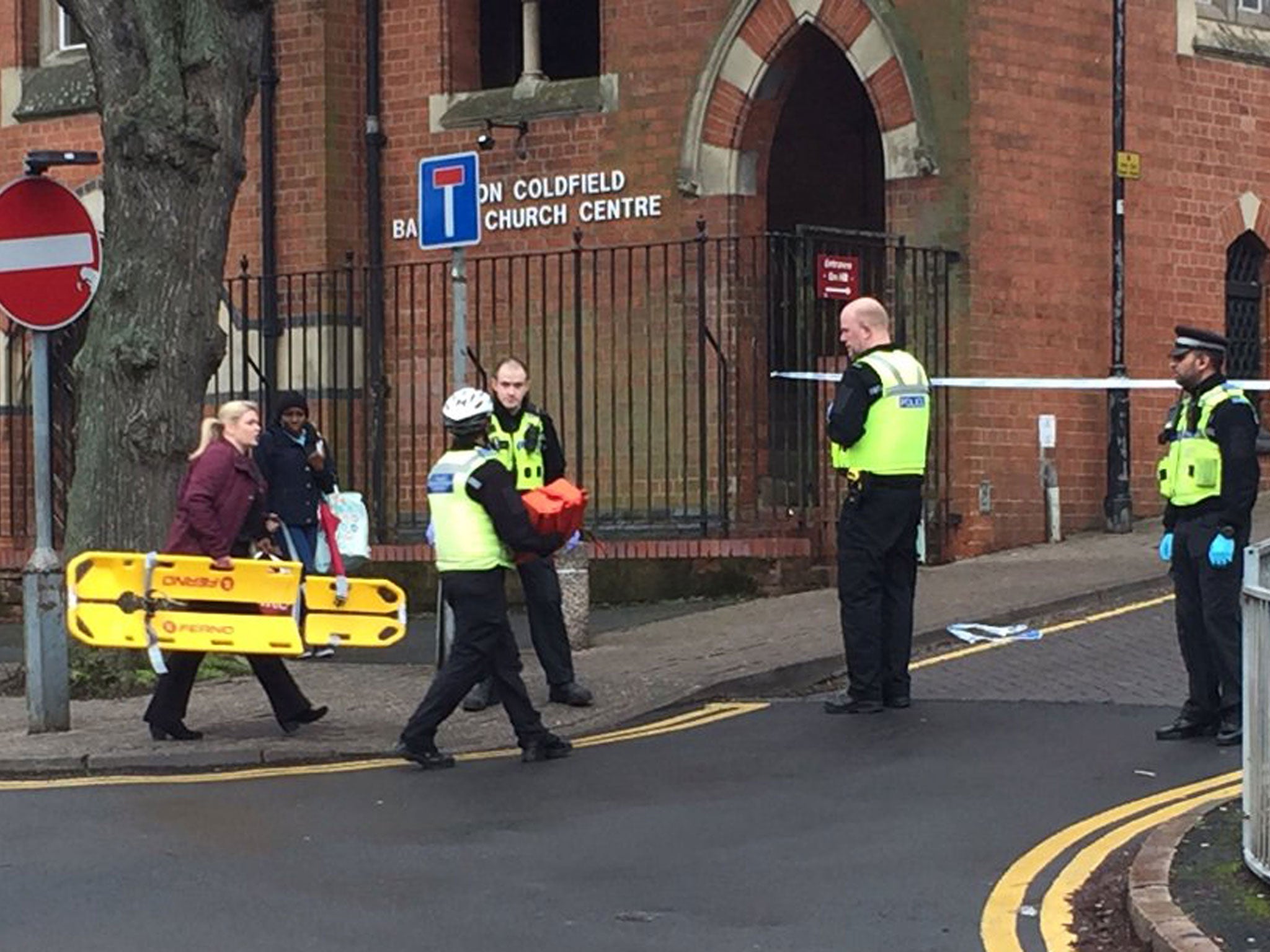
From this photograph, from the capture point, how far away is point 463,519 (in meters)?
10.2

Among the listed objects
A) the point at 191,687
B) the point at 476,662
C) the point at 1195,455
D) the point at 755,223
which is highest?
the point at 755,223

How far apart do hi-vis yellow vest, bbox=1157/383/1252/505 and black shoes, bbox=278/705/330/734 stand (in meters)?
4.26

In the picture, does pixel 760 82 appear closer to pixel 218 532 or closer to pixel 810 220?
pixel 810 220

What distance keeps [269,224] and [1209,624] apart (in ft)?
39.6

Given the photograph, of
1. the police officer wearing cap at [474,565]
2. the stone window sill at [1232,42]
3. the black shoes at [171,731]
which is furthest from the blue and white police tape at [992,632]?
the stone window sill at [1232,42]

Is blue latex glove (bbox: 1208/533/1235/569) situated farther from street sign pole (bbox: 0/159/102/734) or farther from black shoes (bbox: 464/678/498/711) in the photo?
street sign pole (bbox: 0/159/102/734)

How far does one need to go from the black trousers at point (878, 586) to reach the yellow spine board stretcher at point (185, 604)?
2.70m

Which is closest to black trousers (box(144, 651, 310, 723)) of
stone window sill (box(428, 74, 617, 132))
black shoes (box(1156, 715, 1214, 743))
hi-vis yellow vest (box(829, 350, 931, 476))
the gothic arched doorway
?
hi-vis yellow vest (box(829, 350, 931, 476))

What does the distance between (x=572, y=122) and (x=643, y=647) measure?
639cm

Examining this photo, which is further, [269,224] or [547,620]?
[269,224]

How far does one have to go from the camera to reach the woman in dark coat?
1459 centimetres

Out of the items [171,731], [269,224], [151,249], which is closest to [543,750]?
[171,731]

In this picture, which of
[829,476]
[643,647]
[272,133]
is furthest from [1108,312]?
[272,133]

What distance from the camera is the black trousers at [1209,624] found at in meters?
10.0
